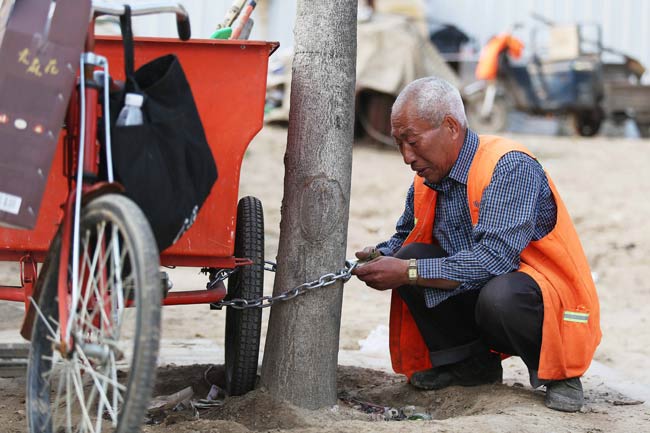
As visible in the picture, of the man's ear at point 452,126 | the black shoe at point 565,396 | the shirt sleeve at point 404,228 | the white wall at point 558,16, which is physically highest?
the white wall at point 558,16

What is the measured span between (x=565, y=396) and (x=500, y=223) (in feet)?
2.29

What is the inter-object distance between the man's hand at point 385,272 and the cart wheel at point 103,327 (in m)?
1.01

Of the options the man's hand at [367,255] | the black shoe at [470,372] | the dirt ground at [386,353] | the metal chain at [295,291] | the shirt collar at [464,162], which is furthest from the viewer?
the black shoe at [470,372]

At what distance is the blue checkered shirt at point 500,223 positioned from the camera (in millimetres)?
3320

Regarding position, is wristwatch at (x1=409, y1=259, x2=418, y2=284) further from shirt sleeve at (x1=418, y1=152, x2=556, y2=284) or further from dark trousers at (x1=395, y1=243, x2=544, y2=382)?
dark trousers at (x1=395, y1=243, x2=544, y2=382)

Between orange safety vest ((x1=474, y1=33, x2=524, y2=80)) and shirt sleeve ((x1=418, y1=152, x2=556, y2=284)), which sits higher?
orange safety vest ((x1=474, y1=33, x2=524, y2=80))

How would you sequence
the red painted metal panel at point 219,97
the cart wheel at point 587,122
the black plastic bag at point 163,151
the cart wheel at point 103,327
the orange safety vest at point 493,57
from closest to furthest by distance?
the cart wheel at point 103,327 → the black plastic bag at point 163,151 → the red painted metal panel at point 219,97 → the orange safety vest at point 493,57 → the cart wheel at point 587,122

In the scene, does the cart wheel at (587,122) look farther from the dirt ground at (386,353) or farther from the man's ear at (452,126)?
the man's ear at (452,126)

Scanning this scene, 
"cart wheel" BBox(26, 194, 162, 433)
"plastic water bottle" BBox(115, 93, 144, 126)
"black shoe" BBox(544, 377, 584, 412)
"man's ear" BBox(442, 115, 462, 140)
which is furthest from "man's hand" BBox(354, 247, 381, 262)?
"plastic water bottle" BBox(115, 93, 144, 126)

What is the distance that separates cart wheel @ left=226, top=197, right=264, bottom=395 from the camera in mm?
3453

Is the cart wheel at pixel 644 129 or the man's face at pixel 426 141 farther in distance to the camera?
the cart wheel at pixel 644 129

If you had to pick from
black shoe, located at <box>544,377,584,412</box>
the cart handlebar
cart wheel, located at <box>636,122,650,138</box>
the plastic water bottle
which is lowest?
black shoe, located at <box>544,377,584,412</box>

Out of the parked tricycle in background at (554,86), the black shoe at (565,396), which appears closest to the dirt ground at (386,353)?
the black shoe at (565,396)

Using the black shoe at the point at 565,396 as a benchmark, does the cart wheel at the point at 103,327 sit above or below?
above
